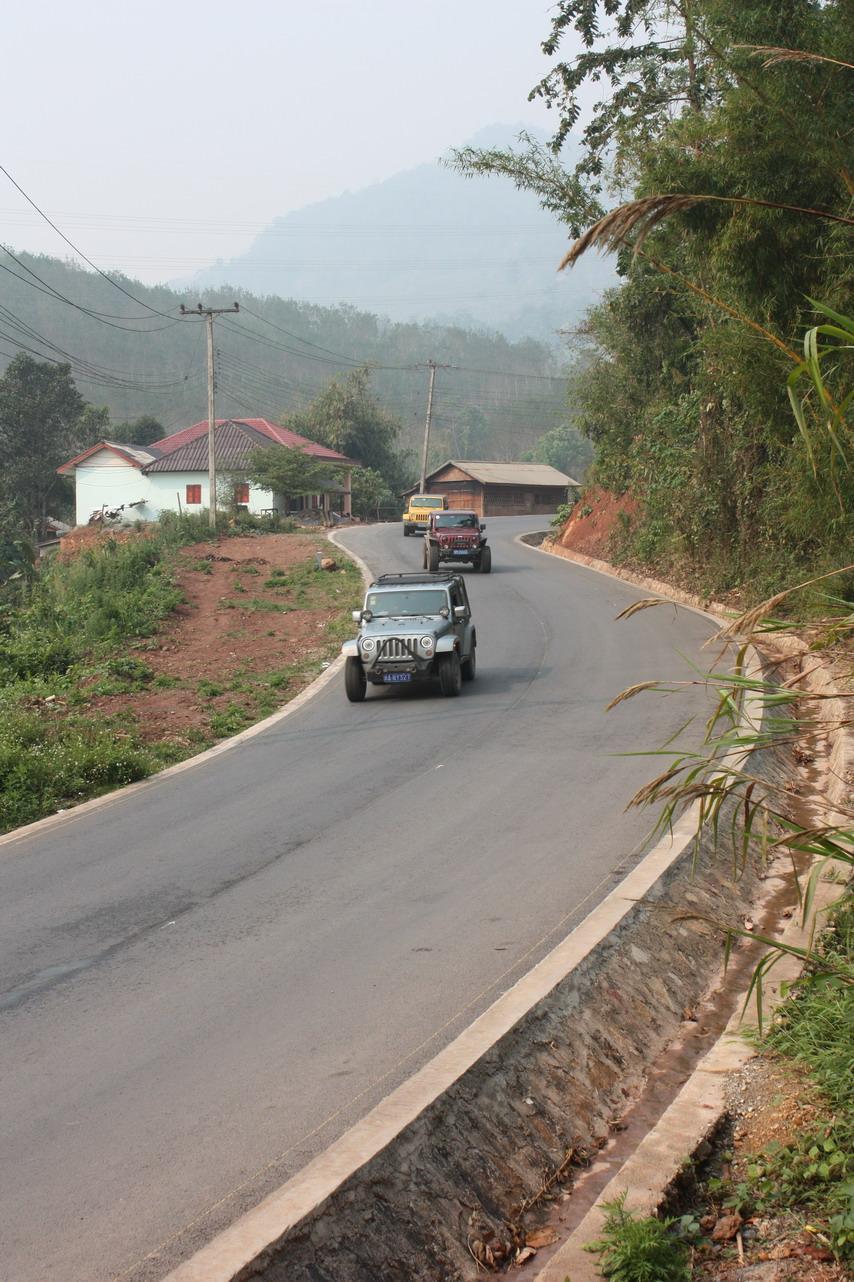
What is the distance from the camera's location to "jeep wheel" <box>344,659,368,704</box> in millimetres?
18844

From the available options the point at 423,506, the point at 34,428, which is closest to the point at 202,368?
the point at 34,428

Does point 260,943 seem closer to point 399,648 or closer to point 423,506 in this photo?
point 399,648

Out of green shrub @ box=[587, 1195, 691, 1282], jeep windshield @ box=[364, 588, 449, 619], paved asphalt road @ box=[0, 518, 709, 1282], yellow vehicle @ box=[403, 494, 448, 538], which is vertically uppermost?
yellow vehicle @ box=[403, 494, 448, 538]

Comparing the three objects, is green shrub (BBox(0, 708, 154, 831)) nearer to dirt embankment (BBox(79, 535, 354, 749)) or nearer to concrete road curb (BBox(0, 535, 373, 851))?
concrete road curb (BBox(0, 535, 373, 851))

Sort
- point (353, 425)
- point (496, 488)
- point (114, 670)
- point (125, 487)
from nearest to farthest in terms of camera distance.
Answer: point (114, 670), point (125, 487), point (496, 488), point (353, 425)

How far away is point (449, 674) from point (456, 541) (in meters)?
20.9

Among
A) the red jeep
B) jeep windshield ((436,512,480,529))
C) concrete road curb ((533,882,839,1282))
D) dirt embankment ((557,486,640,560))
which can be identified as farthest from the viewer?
dirt embankment ((557,486,640,560))

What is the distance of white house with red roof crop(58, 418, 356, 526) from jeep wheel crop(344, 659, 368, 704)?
54.8 metres

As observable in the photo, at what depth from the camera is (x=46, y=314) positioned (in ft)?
565

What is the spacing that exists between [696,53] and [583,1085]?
92.5 ft

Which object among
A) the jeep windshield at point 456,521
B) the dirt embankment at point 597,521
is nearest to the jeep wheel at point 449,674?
the jeep windshield at point 456,521

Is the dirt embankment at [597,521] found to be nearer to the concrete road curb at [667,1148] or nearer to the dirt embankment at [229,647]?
the dirt embankment at [229,647]

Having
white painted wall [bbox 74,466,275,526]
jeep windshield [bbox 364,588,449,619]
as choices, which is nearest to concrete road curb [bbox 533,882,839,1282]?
jeep windshield [bbox 364,588,449,619]

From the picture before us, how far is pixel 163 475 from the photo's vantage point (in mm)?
77000
